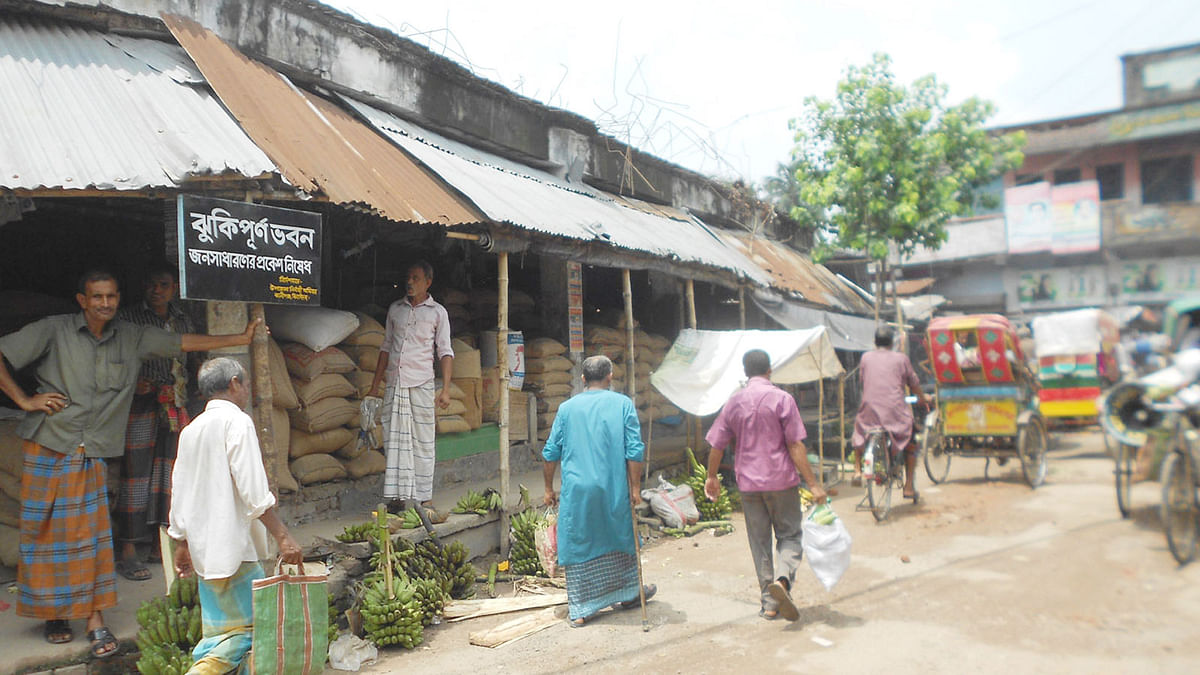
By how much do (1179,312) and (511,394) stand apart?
7344 mm

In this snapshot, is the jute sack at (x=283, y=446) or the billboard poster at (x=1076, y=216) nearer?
the billboard poster at (x=1076, y=216)

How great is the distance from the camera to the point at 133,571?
15.9ft

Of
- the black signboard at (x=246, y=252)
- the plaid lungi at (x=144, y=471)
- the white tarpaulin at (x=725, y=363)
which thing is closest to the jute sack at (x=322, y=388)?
the plaid lungi at (x=144, y=471)

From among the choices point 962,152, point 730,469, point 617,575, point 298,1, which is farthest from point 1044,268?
point 730,469

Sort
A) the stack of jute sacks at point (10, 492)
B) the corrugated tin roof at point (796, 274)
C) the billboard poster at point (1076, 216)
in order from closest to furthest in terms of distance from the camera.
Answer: the billboard poster at point (1076, 216)
the stack of jute sacks at point (10, 492)
the corrugated tin roof at point (796, 274)

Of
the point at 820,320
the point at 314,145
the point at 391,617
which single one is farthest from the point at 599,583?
the point at 820,320

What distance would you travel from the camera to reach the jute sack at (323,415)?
6.00 meters

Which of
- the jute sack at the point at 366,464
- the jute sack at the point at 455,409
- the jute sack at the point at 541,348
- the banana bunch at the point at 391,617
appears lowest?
the banana bunch at the point at 391,617

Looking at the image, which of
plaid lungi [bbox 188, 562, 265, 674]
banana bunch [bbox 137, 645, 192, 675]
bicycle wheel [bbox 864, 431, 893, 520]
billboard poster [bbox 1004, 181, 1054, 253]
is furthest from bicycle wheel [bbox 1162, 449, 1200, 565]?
bicycle wheel [bbox 864, 431, 893, 520]

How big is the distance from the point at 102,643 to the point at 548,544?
9.92ft

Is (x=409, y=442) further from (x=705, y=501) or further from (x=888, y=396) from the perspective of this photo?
(x=888, y=396)

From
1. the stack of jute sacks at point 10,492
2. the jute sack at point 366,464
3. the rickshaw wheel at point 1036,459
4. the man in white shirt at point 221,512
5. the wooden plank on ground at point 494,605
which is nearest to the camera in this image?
the rickshaw wheel at point 1036,459

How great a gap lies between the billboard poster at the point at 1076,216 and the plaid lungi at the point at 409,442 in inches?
189

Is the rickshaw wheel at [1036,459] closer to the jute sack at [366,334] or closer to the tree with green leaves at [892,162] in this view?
the tree with green leaves at [892,162]
